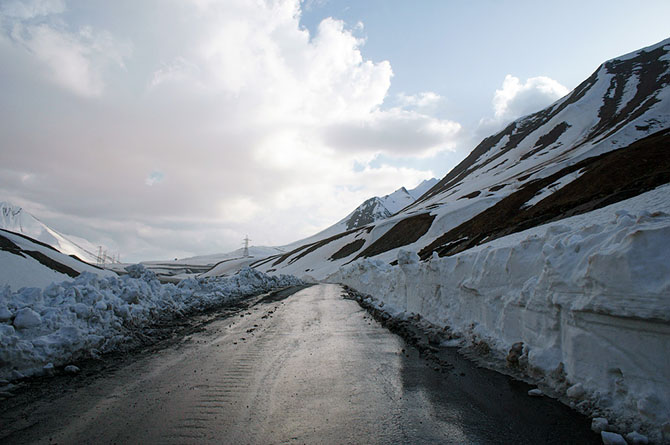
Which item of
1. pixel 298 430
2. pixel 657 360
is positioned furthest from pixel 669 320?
pixel 298 430

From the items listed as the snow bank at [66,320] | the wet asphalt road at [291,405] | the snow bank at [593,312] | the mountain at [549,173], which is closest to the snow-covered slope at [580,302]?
the snow bank at [593,312]

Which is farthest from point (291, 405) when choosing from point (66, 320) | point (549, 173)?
point (549, 173)

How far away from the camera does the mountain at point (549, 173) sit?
21.8 meters

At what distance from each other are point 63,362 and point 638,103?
10477cm

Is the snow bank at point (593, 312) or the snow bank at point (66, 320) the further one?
the snow bank at point (66, 320)

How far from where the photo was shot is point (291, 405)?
491cm

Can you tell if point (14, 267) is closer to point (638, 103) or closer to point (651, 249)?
point (651, 249)

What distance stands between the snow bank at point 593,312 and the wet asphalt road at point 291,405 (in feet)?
1.91

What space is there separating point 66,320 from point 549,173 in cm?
5565

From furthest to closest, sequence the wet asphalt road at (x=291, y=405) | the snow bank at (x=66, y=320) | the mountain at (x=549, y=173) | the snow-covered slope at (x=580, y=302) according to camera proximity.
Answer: the mountain at (x=549, y=173)
the snow bank at (x=66, y=320)
the snow-covered slope at (x=580, y=302)
the wet asphalt road at (x=291, y=405)

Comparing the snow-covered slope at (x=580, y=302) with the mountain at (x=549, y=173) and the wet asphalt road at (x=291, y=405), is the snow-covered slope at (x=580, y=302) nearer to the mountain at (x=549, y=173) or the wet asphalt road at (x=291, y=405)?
the wet asphalt road at (x=291, y=405)

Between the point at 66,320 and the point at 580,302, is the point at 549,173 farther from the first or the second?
the point at 66,320

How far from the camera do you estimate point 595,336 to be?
487cm

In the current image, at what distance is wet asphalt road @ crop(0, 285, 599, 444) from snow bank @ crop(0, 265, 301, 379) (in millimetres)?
1228
